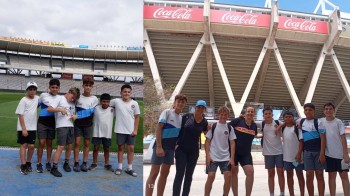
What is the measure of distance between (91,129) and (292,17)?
74.2ft

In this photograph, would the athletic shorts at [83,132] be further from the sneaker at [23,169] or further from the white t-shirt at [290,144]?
the white t-shirt at [290,144]

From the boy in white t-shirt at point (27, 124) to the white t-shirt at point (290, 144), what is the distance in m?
Answer: 2.68

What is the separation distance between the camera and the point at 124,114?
2215 mm

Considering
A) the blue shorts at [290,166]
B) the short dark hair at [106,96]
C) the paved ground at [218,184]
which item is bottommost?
the paved ground at [218,184]

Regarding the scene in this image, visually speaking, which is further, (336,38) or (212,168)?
(336,38)

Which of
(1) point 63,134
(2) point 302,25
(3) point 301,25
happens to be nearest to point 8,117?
(1) point 63,134

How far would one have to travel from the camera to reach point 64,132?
7.30 feet

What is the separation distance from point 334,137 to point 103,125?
2581 mm

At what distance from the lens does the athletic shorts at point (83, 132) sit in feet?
7.53

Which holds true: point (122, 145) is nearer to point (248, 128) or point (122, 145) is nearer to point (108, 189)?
point (108, 189)

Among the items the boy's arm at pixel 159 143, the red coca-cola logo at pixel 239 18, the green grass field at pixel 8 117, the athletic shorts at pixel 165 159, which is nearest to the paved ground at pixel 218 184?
the athletic shorts at pixel 165 159

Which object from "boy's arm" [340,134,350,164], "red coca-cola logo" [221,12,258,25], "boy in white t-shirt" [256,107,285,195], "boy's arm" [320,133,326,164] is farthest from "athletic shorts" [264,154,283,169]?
"red coca-cola logo" [221,12,258,25]

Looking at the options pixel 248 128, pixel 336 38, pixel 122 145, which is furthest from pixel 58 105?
pixel 336 38

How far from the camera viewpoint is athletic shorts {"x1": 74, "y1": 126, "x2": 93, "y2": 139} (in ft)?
7.53
